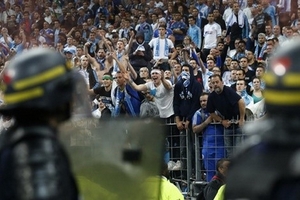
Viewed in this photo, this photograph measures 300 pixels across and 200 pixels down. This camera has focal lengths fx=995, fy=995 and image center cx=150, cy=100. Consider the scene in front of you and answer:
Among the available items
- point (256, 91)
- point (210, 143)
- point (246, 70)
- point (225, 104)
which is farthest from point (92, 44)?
point (210, 143)

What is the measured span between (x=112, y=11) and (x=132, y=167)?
74.5ft

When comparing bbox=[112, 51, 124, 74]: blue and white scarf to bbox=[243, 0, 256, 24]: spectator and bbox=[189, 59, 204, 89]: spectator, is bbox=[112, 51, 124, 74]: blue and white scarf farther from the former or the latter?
bbox=[243, 0, 256, 24]: spectator

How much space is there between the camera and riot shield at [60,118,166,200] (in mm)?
3770

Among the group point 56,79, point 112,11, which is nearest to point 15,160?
point 56,79

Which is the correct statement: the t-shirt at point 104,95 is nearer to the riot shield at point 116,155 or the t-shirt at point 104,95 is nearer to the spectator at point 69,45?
the spectator at point 69,45

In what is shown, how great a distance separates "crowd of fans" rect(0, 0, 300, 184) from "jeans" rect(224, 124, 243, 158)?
0.19 feet

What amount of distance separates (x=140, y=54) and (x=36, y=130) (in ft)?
54.1

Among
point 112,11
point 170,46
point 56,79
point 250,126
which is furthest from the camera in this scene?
point 112,11

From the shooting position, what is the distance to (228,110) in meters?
12.4

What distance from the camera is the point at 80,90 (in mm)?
3631

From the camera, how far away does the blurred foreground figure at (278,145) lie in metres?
2.88

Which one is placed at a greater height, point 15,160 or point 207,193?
point 15,160

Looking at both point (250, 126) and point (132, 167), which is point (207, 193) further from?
point (250, 126)

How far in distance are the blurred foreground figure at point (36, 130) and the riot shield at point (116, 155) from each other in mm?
403
